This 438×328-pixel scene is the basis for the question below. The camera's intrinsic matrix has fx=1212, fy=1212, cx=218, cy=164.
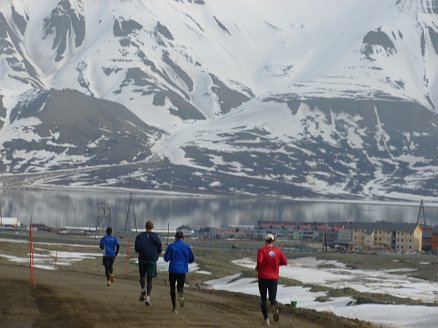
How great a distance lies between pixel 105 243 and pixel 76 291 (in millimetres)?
4940

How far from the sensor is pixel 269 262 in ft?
96.7

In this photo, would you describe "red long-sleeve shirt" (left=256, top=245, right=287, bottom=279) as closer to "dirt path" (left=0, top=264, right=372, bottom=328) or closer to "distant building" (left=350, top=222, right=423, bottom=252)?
"dirt path" (left=0, top=264, right=372, bottom=328)

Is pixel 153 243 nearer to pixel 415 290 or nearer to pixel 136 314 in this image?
pixel 136 314

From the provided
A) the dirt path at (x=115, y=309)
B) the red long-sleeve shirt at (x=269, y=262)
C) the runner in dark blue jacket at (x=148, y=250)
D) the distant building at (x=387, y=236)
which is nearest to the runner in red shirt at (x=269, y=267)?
the red long-sleeve shirt at (x=269, y=262)

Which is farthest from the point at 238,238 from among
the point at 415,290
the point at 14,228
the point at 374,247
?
the point at 415,290

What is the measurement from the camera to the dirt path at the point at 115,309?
27.1m

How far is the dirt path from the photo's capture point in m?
27.1

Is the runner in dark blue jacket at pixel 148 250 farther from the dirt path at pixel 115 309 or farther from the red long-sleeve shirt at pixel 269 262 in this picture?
the red long-sleeve shirt at pixel 269 262

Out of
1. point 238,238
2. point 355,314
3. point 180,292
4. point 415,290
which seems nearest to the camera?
point 180,292

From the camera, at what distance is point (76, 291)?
34.5 m

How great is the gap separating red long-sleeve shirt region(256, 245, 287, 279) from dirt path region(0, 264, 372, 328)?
124cm

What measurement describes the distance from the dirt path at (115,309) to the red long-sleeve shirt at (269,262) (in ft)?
4.07

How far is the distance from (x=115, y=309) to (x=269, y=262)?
155 inches

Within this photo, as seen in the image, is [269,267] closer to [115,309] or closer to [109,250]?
[115,309]
